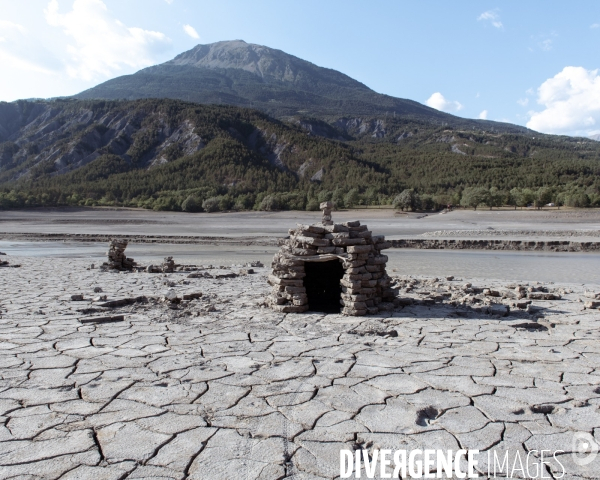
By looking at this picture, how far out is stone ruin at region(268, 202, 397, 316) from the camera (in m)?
7.74

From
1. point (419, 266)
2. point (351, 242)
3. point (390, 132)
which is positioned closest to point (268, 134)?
point (390, 132)

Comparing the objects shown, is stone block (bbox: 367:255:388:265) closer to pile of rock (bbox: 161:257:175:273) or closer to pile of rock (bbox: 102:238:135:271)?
pile of rock (bbox: 161:257:175:273)

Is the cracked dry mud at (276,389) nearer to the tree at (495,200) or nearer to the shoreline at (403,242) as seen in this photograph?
the shoreline at (403,242)

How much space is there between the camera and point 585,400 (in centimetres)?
438

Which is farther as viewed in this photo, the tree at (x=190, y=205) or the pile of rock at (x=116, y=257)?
the tree at (x=190, y=205)

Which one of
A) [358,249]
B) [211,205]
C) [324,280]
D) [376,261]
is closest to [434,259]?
[324,280]

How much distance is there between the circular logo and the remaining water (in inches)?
428

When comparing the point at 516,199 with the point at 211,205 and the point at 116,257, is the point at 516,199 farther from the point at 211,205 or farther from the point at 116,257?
the point at 116,257

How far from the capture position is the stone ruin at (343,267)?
774 cm

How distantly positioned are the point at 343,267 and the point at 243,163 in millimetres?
69319

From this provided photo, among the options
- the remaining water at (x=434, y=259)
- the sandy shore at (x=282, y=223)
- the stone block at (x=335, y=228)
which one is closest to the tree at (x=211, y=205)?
the sandy shore at (x=282, y=223)

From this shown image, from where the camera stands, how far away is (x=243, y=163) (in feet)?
248

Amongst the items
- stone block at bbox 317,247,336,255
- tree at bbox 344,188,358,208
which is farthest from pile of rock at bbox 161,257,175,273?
tree at bbox 344,188,358,208

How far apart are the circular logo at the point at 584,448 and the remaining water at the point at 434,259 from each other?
1088 centimetres
